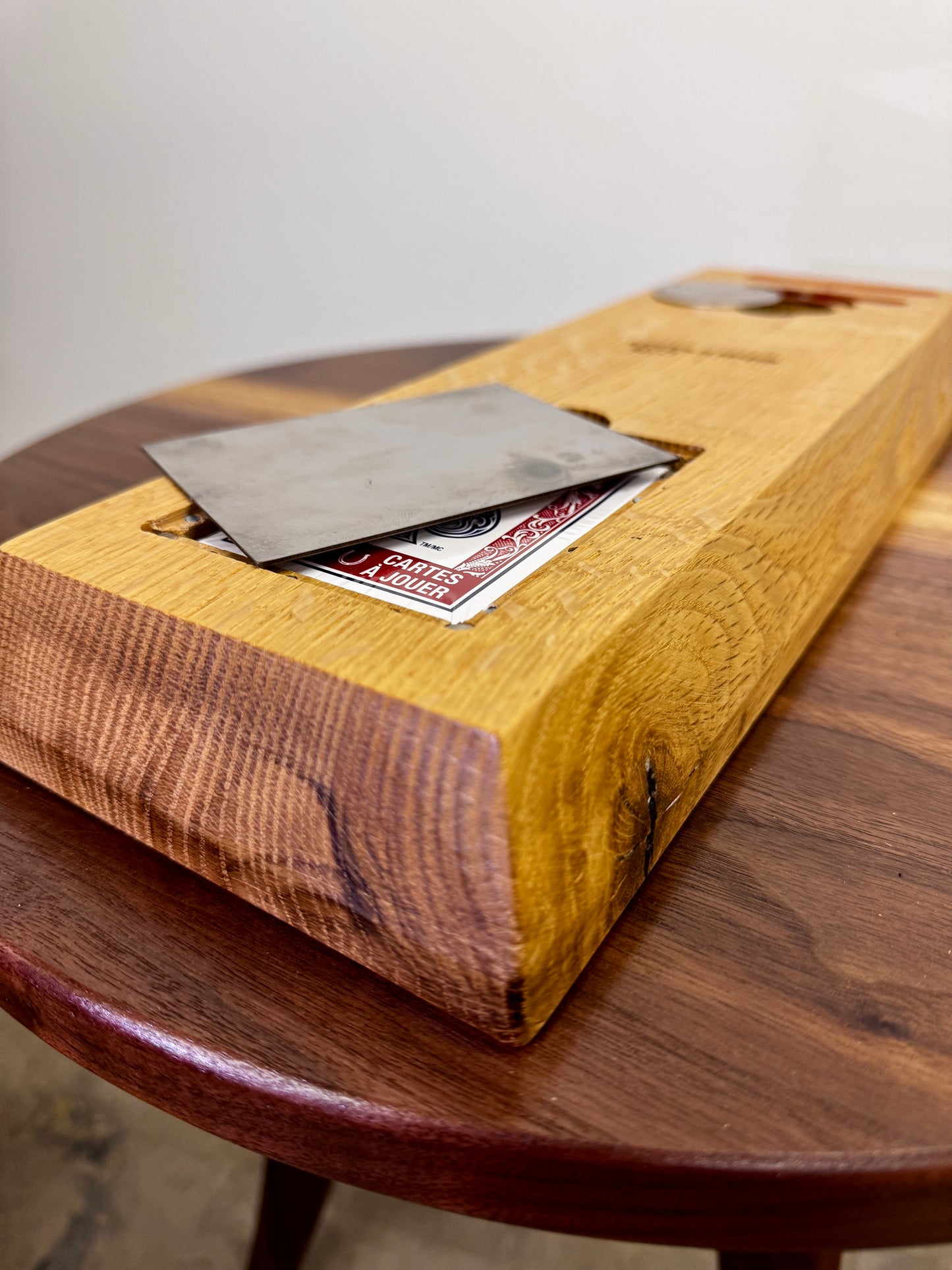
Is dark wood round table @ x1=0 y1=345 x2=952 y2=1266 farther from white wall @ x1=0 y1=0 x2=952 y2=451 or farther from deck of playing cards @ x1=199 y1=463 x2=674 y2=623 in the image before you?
white wall @ x1=0 y1=0 x2=952 y2=451

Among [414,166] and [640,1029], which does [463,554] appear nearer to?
[640,1029]

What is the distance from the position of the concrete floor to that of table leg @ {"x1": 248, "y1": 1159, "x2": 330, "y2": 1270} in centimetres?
9

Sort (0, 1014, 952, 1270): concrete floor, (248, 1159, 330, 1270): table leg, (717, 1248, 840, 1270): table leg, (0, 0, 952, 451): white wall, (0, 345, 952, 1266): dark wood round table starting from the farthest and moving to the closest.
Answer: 1. (0, 0, 952, 451): white wall
2. (0, 1014, 952, 1270): concrete floor
3. (248, 1159, 330, 1270): table leg
4. (717, 1248, 840, 1270): table leg
5. (0, 345, 952, 1266): dark wood round table

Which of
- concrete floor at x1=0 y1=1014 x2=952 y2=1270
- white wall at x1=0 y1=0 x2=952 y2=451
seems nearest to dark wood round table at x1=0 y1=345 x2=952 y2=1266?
concrete floor at x1=0 y1=1014 x2=952 y2=1270

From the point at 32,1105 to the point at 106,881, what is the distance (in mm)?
767

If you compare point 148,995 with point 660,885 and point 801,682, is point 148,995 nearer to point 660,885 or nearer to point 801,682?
point 660,885

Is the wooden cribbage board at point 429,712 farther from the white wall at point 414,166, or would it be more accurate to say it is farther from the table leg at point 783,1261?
the white wall at point 414,166

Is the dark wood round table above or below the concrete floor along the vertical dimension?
above

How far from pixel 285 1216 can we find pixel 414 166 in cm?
173

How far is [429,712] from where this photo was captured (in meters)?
0.31

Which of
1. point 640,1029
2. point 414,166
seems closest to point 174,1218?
point 640,1029

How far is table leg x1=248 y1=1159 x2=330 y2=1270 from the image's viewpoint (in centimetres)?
76

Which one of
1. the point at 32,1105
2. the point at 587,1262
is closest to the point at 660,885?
the point at 587,1262

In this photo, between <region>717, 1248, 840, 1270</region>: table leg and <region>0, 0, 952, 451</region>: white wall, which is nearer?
<region>717, 1248, 840, 1270</region>: table leg
